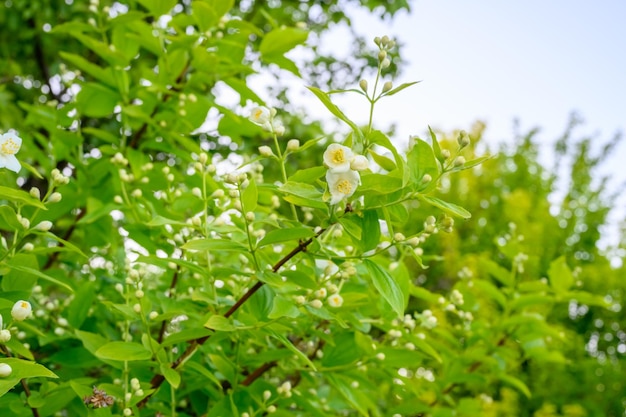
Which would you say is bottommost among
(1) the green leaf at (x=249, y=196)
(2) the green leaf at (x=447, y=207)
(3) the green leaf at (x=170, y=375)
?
(3) the green leaf at (x=170, y=375)

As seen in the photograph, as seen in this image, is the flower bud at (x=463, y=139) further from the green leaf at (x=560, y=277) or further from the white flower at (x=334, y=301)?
the green leaf at (x=560, y=277)

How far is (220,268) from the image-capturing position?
56.3 inches

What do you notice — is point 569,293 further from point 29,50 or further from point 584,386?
point 584,386

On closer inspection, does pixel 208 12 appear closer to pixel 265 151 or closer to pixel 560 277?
pixel 265 151

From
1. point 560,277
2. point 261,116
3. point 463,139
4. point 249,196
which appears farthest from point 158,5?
point 560,277

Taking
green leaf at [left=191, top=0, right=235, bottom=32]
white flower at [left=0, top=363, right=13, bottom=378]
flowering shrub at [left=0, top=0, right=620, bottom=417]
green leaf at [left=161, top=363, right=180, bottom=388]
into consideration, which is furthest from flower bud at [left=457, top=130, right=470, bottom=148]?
green leaf at [left=191, top=0, right=235, bottom=32]

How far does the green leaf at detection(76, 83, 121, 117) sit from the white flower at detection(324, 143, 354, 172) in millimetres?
1249

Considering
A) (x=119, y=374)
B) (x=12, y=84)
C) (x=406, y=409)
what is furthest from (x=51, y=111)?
(x=12, y=84)

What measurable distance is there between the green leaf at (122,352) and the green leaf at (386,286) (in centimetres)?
52

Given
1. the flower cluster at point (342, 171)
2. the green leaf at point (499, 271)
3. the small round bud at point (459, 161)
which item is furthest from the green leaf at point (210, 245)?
the green leaf at point (499, 271)

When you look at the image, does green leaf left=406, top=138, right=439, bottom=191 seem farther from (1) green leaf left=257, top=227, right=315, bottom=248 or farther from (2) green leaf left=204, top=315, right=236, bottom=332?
(2) green leaf left=204, top=315, right=236, bottom=332

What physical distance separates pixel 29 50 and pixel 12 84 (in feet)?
0.89

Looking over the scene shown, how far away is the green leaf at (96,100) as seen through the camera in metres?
2.13

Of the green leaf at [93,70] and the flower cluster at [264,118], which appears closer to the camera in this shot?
the flower cluster at [264,118]
